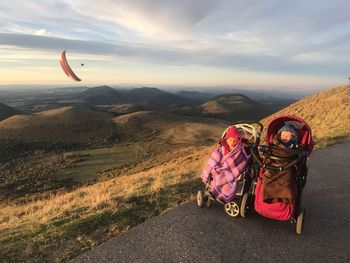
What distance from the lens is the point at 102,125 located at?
123m

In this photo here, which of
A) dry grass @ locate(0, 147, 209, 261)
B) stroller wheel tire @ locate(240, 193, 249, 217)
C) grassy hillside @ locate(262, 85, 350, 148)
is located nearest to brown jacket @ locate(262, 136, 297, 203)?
stroller wheel tire @ locate(240, 193, 249, 217)

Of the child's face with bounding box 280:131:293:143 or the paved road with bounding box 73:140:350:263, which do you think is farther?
the child's face with bounding box 280:131:293:143

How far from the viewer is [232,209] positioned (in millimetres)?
6777

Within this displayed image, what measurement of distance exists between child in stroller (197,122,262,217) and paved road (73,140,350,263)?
0.85 feet

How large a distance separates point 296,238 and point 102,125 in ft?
393

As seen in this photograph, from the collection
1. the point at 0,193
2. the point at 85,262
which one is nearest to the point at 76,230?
the point at 85,262

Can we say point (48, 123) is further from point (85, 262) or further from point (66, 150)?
point (85, 262)

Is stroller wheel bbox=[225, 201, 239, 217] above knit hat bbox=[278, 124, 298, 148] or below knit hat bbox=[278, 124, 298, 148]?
below

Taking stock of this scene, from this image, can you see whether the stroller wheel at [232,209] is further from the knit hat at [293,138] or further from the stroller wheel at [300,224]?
the knit hat at [293,138]

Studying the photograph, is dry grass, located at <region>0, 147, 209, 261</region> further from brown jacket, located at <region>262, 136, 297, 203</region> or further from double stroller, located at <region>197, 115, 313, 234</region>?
brown jacket, located at <region>262, 136, 297, 203</region>

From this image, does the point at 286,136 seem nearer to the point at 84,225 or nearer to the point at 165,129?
the point at 84,225

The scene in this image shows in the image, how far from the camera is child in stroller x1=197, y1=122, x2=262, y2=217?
269 inches

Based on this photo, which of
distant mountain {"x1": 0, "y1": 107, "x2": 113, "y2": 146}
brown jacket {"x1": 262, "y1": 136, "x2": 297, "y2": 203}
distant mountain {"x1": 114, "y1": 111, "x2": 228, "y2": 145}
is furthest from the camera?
distant mountain {"x1": 114, "y1": 111, "x2": 228, "y2": 145}

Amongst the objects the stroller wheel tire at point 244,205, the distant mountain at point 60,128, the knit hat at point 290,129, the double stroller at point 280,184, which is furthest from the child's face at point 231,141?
the distant mountain at point 60,128
